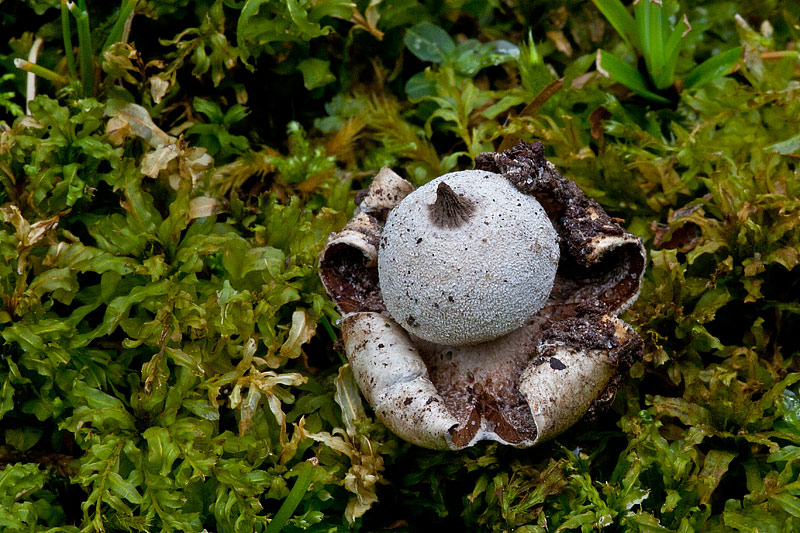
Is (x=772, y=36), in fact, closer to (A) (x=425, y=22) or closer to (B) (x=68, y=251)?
(A) (x=425, y=22)

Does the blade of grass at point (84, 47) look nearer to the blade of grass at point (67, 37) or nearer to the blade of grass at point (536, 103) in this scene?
the blade of grass at point (67, 37)

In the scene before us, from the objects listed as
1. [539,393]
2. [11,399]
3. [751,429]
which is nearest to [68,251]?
[11,399]

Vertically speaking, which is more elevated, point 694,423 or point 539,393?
point 539,393

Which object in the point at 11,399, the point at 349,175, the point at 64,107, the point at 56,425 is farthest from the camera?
the point at 349,175

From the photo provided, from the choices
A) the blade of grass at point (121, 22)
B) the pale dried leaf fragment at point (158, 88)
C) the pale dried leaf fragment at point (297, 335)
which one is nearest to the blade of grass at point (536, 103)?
the pale dried leaf fragment at point (297, 335)

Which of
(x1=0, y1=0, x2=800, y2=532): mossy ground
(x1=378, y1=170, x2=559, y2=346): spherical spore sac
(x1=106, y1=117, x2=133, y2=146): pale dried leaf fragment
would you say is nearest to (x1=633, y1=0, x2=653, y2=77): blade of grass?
(x1=0, y1=0, x2=800, y2=532): mossy ground

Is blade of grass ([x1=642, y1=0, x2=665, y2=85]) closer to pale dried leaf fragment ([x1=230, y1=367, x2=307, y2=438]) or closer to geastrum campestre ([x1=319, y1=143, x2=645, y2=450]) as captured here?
geastrum campestre ([x1=319, y1=143, x2=645, y2=450])
